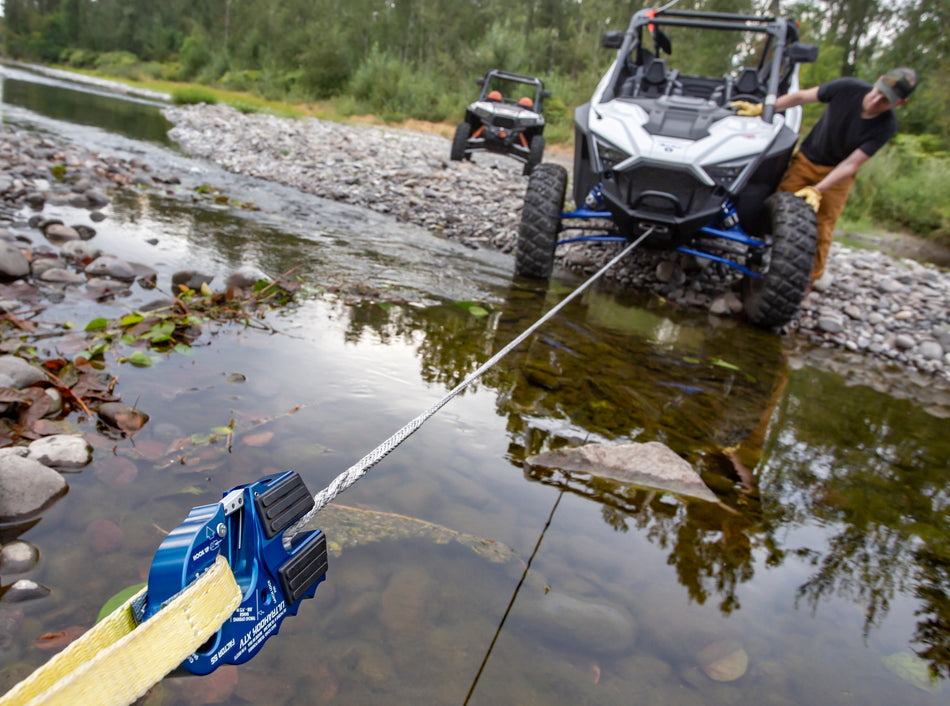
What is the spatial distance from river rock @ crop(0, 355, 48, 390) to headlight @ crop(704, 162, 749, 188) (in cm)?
401

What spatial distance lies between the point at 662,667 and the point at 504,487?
0.77 meters

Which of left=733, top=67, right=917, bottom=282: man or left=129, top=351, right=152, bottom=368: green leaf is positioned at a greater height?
left=733, top=67, right=917, bottom=282: man

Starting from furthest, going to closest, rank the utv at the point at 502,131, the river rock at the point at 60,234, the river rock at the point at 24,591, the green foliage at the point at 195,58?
the green foliage at the point at 195,58
the utv at the point at 502,131
the river rock at the point at 60,234
the river rock at the point at 24,591

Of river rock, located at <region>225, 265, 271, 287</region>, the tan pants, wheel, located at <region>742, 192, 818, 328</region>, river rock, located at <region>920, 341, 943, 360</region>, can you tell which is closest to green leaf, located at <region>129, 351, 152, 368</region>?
river rock, located at <region>225, 265, 271, 287</region>

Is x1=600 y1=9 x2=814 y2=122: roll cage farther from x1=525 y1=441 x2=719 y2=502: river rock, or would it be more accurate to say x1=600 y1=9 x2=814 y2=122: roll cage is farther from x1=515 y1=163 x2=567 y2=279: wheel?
x1=525 y1=441 x2=719 y2=502: river rock

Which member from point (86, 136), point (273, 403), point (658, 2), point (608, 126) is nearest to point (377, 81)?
point (658, 2)

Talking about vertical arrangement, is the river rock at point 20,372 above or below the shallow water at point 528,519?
above

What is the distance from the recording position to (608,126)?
4.62 m

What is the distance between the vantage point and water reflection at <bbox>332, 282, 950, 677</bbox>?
1.99 metres

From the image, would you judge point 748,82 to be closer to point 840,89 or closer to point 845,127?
point 840,89

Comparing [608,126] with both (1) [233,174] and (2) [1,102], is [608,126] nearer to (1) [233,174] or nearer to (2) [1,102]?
(1) [233,174]

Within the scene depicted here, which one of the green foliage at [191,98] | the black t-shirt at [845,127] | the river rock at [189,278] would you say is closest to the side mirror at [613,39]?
the black t-shirt at [845,127]

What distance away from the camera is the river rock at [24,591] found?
1366 mm

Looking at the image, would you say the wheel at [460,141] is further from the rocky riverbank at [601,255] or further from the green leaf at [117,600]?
the green leaf at [117,600]
